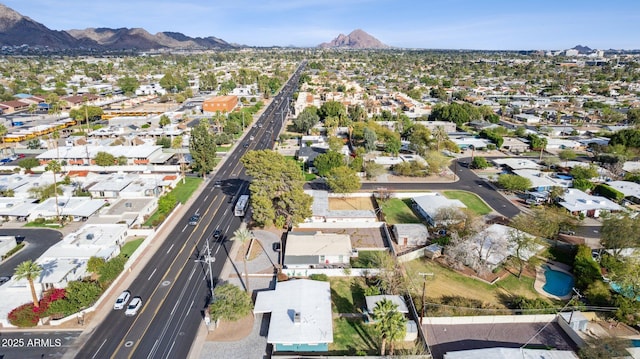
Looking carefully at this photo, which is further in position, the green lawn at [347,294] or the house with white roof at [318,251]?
the house with white roof at [318,251]

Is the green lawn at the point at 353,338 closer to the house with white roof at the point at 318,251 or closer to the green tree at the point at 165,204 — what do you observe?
the house with white roof at the point at 318,251

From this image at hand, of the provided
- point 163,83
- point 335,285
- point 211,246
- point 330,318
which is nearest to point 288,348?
point 330,318

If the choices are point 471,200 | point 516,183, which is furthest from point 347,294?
point 516,183

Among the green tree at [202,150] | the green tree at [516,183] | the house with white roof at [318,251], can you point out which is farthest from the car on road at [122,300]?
the green tree at [516,183]

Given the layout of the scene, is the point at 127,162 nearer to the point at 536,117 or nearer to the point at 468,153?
the point at 468,153

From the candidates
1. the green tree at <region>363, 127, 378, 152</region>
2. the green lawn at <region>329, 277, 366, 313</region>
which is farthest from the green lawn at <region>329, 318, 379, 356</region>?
the green tree at <region>363, 127, 378, 152</region>

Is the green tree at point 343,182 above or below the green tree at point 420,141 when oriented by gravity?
below
